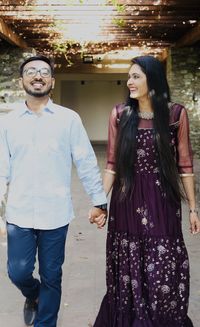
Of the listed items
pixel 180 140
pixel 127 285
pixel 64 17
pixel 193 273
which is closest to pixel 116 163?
pixel 180 140

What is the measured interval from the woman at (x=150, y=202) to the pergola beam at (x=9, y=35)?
615 cm

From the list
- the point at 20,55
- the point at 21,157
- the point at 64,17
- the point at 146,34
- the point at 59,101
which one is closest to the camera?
the point at 21,157

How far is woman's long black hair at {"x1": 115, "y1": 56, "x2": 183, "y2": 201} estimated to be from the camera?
257 cm

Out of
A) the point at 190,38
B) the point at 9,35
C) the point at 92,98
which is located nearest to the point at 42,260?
the point at 9,35

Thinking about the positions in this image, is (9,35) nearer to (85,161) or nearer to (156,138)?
(85,161)

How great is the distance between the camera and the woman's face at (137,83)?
2.59 m

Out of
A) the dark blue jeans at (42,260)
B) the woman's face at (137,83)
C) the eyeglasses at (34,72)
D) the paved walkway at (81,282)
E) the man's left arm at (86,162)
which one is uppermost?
the eyeglasses at (34,72)

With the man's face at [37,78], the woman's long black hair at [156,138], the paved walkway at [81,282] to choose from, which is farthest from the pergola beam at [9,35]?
the woman's long black hair at [156,138]

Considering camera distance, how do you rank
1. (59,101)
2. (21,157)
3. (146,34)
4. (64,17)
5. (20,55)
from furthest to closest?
(59,101)
(20,55)
(146,34)
(64,17)
(21,157)

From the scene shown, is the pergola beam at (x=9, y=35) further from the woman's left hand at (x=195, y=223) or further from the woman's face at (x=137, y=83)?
the woman's left hand at (x=195, y=223)

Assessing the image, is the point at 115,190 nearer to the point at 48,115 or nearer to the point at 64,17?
the point at 48,115

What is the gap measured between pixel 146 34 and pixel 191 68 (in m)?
1.76

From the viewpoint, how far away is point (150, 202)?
2607 millimetres

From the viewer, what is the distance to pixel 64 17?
837 cm
